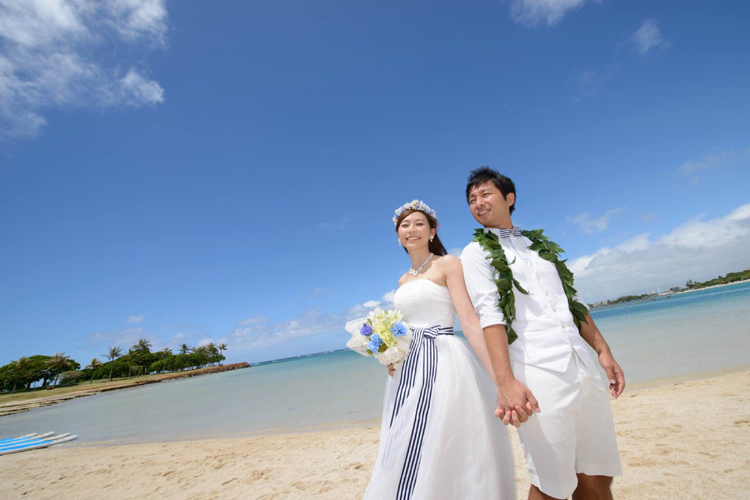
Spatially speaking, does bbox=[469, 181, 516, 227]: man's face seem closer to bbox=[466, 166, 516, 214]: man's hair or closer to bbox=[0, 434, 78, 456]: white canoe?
bbox=[466, 166, 516, 214]: man's hair

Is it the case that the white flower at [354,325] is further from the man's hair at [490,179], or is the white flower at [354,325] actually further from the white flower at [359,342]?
the man's hair at [490,179]

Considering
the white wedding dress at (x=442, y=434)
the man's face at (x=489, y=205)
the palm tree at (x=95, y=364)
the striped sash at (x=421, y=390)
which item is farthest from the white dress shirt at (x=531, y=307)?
the palm tree at (x=95, y=364)

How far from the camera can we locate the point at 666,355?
1006 cm

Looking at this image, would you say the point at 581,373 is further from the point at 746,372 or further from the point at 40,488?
the point at 40,488

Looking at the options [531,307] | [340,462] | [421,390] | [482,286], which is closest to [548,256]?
[531,307]

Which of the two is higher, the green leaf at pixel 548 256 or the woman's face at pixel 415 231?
the woman's face at pixel 415 231

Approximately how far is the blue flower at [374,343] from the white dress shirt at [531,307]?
2.77 feet

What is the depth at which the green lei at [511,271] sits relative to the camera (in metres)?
1.83

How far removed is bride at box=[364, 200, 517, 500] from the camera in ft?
6.73

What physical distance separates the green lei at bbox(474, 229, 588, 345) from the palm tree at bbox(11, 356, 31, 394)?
260 ft

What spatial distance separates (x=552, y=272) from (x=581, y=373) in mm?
601

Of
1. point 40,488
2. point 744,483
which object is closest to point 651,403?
point 744,483

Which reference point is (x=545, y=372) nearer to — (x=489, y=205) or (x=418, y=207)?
(x=489, y=205)

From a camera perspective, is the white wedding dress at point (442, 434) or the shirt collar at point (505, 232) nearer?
the white wedding dress at point (442, 434)
